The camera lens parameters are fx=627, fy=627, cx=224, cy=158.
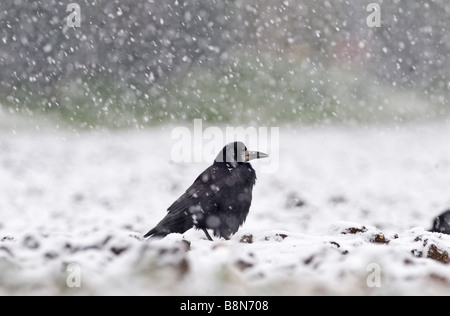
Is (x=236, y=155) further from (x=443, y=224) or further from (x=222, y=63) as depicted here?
(x=222, y=63)

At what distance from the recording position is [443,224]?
414 cm

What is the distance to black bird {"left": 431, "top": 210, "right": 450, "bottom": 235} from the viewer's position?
13.4 ft

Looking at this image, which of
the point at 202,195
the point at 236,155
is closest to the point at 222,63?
the point at 236,155

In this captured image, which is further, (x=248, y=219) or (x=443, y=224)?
(x=248, y=219)

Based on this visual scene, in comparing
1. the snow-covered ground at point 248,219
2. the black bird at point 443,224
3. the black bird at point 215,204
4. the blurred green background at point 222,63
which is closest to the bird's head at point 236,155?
the black bird at point 215,204

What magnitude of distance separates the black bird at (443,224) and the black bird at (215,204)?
1273 mm

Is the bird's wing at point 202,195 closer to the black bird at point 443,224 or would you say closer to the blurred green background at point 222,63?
the black bird at point 443,224

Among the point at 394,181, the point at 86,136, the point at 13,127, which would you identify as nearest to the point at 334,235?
the point at 394,181

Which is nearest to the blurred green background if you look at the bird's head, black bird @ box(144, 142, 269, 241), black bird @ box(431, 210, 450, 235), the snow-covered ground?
the snow-covered ground

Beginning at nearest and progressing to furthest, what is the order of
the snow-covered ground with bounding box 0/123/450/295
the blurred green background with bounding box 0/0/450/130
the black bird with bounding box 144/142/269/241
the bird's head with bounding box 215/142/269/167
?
1. the snow-covered ground with bounding box 0/123/450/295
2. the black bird with bounding box 144/142/269/241
3. the bird's head with bounding box 215/142/269/167
4. the blurred green background with bounding box 0/0/450/130

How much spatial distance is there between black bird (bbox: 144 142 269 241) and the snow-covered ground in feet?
0.37

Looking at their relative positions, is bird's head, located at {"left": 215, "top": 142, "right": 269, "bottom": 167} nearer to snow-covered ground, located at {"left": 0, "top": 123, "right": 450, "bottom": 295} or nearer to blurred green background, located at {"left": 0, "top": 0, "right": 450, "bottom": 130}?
snow-covered ground, located at {"left": 0, "top": 123, "right": 450, "bottom": 295}

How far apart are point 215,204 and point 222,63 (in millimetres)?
6152
